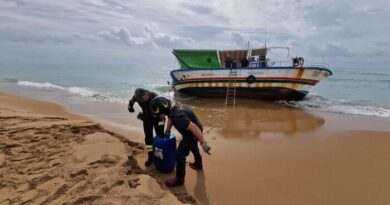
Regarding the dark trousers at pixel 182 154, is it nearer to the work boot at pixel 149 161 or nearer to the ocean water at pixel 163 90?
the work boot at pixel 149 161

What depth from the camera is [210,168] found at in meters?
5.44

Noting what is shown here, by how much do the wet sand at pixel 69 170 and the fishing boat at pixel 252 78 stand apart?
9.94 meters

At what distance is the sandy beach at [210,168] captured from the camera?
4014 millimetres

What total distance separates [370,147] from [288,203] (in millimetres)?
4212

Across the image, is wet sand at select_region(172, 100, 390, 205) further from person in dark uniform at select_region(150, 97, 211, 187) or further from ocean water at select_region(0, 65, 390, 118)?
ocean water at select_region(0, 65, 390, 118)

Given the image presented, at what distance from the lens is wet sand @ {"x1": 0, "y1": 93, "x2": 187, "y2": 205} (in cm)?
379

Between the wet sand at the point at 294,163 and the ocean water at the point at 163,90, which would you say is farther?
the ocean water at the point at 163,90

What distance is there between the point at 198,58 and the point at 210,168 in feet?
43.1

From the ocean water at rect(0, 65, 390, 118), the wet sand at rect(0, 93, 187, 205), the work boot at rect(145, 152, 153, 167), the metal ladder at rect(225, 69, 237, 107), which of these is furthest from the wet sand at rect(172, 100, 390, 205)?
the metal ladder at rect(225, 69, 237, 107)

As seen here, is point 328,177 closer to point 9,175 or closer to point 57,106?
point 9,175

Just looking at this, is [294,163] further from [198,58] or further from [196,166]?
[198,58]

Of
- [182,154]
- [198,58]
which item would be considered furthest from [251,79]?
[182,154]

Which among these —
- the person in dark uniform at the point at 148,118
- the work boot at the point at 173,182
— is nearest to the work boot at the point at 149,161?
the person in dark uniform at the point at 148,118

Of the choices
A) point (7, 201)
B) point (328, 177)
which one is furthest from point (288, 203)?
point (7, 201)
